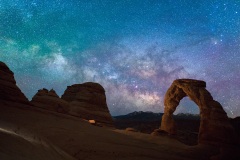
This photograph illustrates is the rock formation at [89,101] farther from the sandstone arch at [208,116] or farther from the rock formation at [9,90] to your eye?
the rock formation at [9,90]

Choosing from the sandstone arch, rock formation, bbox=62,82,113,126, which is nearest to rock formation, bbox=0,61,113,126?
rock formation, bbox=62,82,113,126

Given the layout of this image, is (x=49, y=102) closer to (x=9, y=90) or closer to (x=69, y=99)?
(x=9, y=90)

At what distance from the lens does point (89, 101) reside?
116ft

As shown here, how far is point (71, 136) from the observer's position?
10.4m

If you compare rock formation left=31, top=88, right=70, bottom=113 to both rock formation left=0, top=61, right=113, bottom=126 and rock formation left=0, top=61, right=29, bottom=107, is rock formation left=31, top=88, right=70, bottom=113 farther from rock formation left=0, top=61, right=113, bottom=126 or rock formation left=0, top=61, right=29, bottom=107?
rock formation left=0, top=61, right=29, bottom=107

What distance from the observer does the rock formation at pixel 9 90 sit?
16281mm

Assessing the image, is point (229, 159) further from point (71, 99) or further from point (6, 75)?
point (71, 99)

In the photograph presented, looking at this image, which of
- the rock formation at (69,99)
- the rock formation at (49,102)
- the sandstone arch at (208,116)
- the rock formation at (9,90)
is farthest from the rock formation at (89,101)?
the rock formation at (9,90)

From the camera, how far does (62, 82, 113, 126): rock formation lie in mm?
32875

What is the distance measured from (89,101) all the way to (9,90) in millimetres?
18824

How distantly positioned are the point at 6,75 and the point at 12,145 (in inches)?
606

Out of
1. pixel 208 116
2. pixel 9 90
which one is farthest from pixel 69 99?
pixel 208 116

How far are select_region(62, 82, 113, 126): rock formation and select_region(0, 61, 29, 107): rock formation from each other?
45.5 ft

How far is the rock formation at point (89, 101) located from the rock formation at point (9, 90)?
13.9 metres
